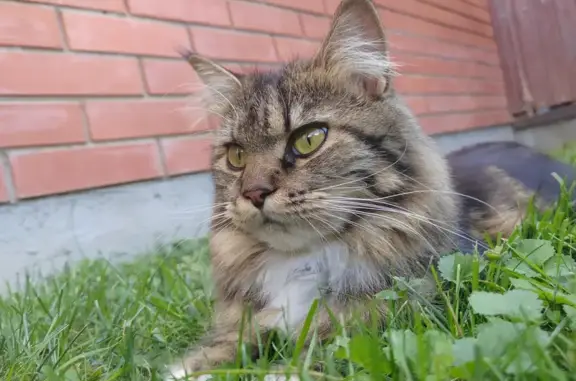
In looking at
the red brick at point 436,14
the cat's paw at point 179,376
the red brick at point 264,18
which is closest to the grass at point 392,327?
the cat's paw at point 179,376

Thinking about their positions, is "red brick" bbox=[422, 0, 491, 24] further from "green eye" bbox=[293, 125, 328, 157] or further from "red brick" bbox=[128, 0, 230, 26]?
"green eye" bbox=[293, 125, 328, 157]

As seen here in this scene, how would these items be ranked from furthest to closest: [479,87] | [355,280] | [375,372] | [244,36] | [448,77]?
[479,87] < [448,77] < [244,36] < [355,280] < [375,372]

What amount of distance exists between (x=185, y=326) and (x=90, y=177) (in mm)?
1134

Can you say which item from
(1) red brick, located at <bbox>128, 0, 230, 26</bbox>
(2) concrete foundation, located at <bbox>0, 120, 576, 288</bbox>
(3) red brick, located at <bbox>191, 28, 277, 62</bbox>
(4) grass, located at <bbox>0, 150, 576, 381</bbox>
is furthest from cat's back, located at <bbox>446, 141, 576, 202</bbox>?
(1) red brick, located at <bbox>128, 0, 230, 26</bbox>

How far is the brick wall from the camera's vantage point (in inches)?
81.0

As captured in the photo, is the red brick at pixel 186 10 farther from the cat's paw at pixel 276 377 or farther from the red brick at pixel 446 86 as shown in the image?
the cat's paw at pixel 276 377

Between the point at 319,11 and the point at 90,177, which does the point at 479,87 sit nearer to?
the point at 319,11

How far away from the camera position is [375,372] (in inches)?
28.8

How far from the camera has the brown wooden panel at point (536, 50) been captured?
4.24 meters

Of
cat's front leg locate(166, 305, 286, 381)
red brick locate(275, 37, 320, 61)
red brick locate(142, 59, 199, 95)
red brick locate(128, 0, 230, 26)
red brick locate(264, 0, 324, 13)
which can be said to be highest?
red brick locate(264, 0, 324, 13)

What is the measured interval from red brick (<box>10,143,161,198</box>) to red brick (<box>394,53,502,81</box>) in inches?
76.3

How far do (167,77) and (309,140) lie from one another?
154 centimetres

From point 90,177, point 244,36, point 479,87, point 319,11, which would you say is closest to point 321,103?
point 90,177

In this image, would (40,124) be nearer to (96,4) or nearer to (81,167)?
(81,167)
